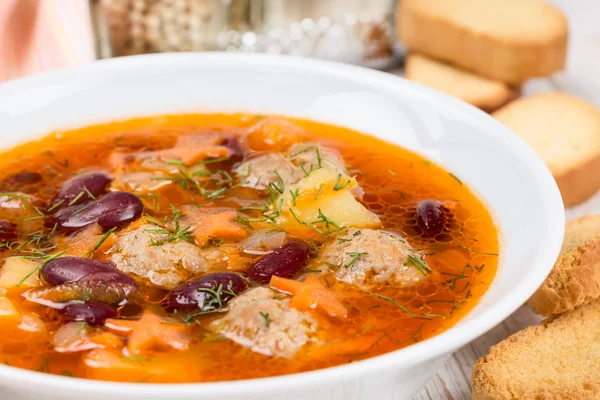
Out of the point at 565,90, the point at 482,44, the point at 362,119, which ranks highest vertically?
the point at 362,119

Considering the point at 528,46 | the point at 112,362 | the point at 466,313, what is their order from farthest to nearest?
the point at 528,46 < the point at 466,313 < the point at 112,362

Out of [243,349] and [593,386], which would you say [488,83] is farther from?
[243,349]

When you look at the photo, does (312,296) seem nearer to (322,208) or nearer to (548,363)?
(322,208)

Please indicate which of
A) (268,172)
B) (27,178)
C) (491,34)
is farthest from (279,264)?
(491,34)

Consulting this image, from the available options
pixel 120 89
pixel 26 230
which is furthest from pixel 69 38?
pixel 26 230

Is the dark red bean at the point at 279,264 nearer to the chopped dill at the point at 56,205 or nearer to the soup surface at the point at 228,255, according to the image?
the soup surface at the point at 228,255

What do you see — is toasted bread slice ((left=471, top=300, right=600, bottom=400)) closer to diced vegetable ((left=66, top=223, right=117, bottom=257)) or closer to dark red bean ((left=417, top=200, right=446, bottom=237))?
dark red bean ((left=417, top=200, right=446, bottom=237))
